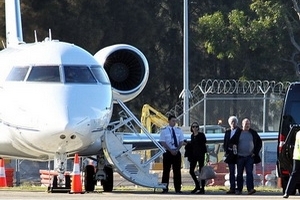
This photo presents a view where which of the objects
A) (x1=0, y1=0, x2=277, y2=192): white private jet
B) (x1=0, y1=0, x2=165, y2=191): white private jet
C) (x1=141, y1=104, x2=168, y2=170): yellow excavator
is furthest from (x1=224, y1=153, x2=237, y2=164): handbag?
(x1=141, y1=104, x2=168, y2=170): yellow excavator

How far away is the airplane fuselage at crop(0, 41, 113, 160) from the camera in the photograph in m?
23.6

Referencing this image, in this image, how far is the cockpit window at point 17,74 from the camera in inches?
985

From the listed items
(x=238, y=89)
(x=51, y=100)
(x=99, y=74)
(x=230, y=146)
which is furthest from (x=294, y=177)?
(x=238, y=89)

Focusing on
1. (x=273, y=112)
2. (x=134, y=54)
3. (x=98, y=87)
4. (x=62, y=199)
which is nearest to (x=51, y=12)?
(x=273, y=112)

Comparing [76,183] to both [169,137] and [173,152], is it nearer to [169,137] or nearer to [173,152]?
[173,152]

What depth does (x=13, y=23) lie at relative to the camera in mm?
31828

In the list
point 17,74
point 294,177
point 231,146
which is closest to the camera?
point 294,177

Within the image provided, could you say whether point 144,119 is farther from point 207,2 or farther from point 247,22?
point 207,2

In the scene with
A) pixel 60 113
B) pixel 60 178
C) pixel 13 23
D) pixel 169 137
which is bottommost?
pixel 60 178

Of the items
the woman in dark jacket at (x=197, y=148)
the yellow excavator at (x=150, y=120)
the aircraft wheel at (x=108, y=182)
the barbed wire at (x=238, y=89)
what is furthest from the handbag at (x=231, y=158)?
the yellow excavator at (x=150, y=120)

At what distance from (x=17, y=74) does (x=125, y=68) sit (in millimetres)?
4528

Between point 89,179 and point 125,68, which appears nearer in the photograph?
point 89,179

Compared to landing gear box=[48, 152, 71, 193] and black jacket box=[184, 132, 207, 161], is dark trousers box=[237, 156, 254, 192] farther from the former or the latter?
landing gear box=[48, 152, 71, 193]

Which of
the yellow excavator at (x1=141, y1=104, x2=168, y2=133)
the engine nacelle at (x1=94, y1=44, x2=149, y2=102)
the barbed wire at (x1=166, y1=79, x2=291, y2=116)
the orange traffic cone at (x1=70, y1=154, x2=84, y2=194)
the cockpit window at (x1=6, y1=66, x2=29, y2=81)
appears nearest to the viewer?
the orange traffic cone at (x1=70, y1=154, x2=84, y2=194)
